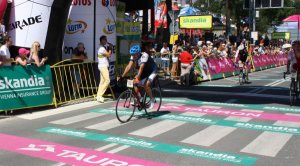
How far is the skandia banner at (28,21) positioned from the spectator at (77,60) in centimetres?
119

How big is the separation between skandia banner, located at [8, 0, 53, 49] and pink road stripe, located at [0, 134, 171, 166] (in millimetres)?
5751

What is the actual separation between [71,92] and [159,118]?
4.14 meters

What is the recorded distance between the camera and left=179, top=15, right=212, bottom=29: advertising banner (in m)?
38.8

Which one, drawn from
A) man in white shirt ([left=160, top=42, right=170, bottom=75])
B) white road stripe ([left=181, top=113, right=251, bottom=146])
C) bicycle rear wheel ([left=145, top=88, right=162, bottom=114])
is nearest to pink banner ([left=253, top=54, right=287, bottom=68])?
man in white shirt ([left=160, top=42, right=170, bottom=75])

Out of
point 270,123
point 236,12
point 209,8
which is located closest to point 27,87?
point 270,123

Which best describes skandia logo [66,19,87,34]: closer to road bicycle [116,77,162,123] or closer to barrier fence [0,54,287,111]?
barrier fence [0,54,287,111]

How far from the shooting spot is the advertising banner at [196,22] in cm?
3875

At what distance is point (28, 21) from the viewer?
43.1ft

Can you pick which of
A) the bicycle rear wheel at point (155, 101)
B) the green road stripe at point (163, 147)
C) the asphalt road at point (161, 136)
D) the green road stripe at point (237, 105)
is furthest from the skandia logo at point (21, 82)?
the green road stripe at point (237, 105)

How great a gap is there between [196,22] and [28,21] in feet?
88.8

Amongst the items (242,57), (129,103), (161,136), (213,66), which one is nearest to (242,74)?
(242,57)

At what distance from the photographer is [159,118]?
10438mm

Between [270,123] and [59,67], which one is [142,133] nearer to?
[270,123]

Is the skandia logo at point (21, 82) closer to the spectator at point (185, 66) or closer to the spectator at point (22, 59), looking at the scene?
the spectator at point (22, 59)
